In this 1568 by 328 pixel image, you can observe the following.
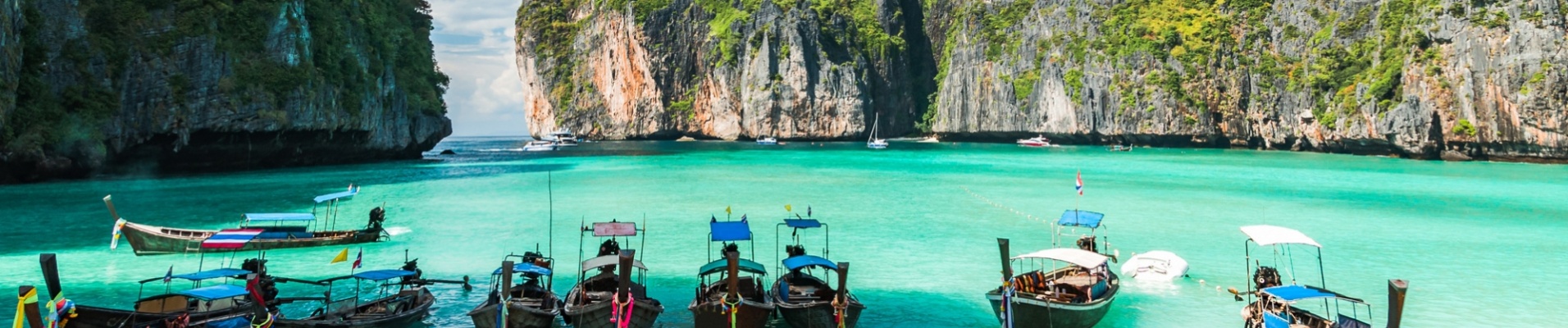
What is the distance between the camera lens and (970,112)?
365ft

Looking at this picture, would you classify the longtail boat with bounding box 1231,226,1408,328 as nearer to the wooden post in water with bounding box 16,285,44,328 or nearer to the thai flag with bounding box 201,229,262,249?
the wooden post in water with bounding box 16,285,44,328

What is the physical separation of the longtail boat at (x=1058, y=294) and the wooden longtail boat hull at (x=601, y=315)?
5.26 meters

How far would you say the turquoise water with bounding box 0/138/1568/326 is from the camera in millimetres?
17047

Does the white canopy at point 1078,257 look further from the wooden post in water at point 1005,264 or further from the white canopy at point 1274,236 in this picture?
the white canopy at point 1274,236

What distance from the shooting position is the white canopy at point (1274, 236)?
50.3 feet

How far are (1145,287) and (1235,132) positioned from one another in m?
76.4

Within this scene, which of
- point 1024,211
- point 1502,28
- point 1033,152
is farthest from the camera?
point 1033,152

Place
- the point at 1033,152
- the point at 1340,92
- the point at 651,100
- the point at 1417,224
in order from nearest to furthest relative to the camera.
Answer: the point at 1417,224 < the point at 1340,92 < the point at 1033,152 < the point at 651,100

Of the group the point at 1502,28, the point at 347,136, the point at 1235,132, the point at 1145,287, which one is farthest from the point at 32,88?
the point at 1235,132

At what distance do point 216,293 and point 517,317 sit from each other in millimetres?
4358

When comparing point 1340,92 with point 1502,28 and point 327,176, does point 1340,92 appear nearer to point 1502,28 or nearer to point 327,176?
point 1502,28

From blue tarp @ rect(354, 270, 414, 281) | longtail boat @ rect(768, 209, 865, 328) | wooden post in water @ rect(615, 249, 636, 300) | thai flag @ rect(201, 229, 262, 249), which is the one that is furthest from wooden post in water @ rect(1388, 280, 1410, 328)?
thai flag @ rect(201, 229, 262, 249)

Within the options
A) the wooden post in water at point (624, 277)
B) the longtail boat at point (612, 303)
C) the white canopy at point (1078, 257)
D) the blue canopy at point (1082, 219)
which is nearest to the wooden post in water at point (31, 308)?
the longtail boat at point (612, 303)

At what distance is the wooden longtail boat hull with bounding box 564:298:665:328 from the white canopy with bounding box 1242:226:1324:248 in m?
10.4
